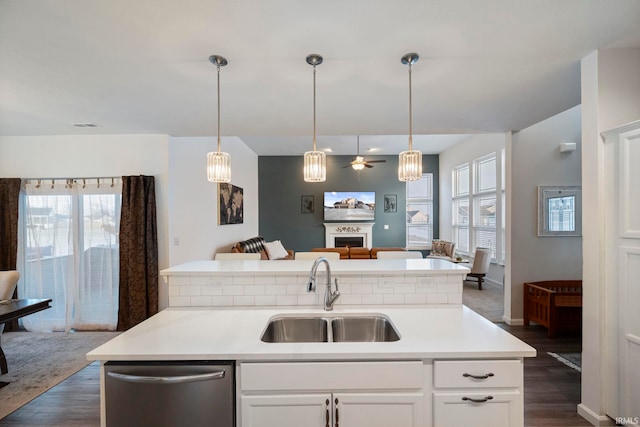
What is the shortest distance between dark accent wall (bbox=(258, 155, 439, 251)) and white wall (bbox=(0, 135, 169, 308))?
3994mm

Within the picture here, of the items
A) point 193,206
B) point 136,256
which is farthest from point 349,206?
point 136,256

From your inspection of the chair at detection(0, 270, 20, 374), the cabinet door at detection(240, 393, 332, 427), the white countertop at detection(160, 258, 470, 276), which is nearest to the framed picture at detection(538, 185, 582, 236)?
the white countertop at detection(160, 258, 470, 276)

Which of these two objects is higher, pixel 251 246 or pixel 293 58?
pixel 293 58

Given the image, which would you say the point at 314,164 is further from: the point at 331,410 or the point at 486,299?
the point at 486,299

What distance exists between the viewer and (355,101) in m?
2.72

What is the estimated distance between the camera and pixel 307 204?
7.62 m

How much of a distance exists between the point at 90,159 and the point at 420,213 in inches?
Answer: 281

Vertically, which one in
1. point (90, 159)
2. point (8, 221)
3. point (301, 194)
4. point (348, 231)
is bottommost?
point (348, 231)

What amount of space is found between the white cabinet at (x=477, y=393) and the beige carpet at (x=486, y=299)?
2.98m

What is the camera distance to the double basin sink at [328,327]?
1783 millimetres

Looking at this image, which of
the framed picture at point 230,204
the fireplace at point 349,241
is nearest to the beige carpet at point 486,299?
the fireplace at point 349,241

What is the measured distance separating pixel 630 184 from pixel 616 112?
532 mm

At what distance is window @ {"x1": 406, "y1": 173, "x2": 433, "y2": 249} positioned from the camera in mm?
7770

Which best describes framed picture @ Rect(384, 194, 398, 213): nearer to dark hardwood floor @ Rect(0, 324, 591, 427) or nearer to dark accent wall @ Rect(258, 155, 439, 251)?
dark accent wall @ Rect(258, 155, 439, 251)
